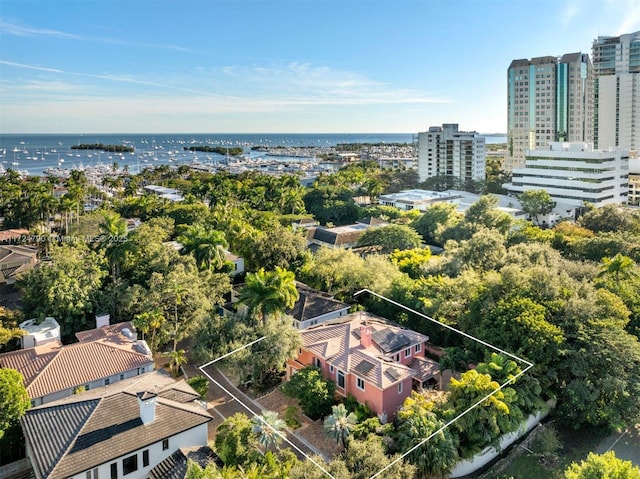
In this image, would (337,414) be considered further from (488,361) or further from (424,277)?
(424,277)

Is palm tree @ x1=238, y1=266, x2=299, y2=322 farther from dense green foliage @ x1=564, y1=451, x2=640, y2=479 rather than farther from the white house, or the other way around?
dense green foliage @ x1=564, y1=451, x2=640, y2=479

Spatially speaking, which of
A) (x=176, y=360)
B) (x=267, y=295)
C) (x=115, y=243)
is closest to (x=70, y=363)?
(x=176, y=360)

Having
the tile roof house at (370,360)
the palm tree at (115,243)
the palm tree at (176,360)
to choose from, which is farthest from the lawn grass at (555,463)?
the palm tree at (115,243)

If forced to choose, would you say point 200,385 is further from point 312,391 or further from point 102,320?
point 102,320

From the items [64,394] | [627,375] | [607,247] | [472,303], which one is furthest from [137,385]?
[607,247]

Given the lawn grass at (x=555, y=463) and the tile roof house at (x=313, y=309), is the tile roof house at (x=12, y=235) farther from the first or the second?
the lawn grass at (x=555, y=463)
